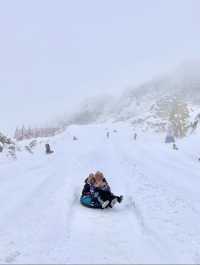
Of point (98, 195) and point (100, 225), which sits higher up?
point (98, 195)

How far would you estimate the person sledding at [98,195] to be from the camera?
36.9 ft

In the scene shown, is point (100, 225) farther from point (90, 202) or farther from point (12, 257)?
point (12, 257)

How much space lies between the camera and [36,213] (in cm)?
1006

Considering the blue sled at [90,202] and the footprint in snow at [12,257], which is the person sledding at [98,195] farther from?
the footprint in snow at [12,257]

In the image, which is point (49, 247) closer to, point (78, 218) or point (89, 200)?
point (78, 218)

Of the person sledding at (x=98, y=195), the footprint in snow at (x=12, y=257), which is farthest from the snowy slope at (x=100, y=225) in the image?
the person sledding at (x=98, y=195)

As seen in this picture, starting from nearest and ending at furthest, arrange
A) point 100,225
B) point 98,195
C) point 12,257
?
point 12,257, point 100,225, point 98,195

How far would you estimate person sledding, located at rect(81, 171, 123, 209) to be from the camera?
443 inches

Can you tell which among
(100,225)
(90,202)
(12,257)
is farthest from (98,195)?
(12,257)

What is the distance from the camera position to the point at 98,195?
37.9ft

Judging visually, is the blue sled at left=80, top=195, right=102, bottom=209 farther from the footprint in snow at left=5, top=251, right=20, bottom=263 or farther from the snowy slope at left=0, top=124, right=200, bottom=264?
the footprint in snow at left=5, top=251, right=20, bottom=263

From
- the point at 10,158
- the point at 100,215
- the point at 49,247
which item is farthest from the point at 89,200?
the point at 10,158

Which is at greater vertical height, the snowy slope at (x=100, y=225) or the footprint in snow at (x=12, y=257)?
the footprint in snow at (x=12, y=257)

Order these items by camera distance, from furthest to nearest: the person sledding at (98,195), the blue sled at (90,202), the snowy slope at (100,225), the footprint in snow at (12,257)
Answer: the blue sled at (90,202) → the person sledding at (98,195) → the snowy slope at (100,225) → the footprint in snow at (12,257)
